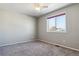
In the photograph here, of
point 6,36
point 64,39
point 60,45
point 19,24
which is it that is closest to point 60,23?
point 64,39

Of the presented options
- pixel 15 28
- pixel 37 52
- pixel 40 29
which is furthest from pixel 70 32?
pixel 15 28

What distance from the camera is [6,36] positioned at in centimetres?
314

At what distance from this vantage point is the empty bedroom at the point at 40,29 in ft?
7.63

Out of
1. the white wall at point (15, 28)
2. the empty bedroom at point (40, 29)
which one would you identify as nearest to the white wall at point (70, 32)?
the empty bedroom at point (40, 29)

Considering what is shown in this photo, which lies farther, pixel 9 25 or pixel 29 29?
pixel 29 29

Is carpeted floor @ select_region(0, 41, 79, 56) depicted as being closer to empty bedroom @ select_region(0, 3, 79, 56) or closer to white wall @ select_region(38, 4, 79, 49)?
empty bedroom @ select_region(0, 3, 79, 56)

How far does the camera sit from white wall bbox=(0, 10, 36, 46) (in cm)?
302

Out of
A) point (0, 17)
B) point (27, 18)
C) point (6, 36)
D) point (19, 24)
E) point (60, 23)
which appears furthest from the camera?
point (27, 18)

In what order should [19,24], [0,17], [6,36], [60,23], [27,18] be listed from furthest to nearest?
1. [27,18]
2. [19,24]
3. [6,36]
4. [0,17]
5. [60,23]

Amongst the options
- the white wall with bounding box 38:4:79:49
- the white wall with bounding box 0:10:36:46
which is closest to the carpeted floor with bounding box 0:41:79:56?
the white wall with bounding box 38:4:79:49

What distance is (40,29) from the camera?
13.5 ft

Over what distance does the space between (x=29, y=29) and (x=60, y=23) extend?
1851mm

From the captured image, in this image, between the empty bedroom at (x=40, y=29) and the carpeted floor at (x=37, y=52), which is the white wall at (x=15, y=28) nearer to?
the empty bedroom at (x=40, y=29)

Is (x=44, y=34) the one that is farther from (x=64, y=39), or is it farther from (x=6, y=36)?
(x=6, y=36)
